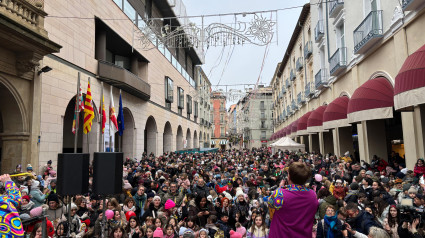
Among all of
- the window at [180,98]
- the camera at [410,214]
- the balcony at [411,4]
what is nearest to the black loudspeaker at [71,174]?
the camera at [410,214]

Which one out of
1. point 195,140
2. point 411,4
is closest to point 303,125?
point 411,4

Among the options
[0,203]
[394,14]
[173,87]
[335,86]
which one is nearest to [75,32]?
[0,203]

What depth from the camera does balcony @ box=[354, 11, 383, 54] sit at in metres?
11.6

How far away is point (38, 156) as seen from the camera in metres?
11.7

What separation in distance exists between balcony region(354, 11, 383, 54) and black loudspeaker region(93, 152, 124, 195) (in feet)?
38.0

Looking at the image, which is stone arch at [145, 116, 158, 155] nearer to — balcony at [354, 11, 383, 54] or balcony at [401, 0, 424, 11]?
balcony at [354, 11, 383, 54]

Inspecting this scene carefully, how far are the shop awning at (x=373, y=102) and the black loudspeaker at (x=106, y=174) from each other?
363 inches

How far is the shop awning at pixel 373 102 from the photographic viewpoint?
9.99 m

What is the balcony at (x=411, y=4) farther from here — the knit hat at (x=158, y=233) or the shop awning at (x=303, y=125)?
the shop awning at (x=303, y=125)

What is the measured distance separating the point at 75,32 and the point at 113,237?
12.4 meters

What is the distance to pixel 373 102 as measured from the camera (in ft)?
33.9

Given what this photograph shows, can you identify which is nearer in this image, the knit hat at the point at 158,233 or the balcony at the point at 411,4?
the knit hat at the point at 158,233

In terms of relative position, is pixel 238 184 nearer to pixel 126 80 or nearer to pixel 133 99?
pixel 126 80

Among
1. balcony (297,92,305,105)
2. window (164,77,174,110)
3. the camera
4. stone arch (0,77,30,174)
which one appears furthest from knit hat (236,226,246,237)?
window (164,77,174,110)
